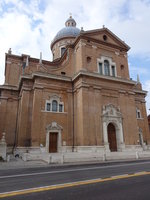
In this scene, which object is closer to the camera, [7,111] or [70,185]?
[70,185]

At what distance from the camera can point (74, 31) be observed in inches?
1462

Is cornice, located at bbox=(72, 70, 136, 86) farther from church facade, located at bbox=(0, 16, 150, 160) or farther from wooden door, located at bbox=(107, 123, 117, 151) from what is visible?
wooden door, located at bbox=(107, 123, 117, 151)

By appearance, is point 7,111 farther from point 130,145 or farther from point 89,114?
point 130,145

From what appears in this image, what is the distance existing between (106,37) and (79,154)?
767 inches

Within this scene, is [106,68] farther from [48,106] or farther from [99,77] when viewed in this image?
[48,106]

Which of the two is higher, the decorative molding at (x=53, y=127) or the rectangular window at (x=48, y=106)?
the rectangular window at (x=48, y=106)

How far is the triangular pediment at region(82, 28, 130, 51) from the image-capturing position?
2489cm

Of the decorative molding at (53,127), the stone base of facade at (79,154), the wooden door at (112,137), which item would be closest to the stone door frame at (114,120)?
the wooden door at (112,137)

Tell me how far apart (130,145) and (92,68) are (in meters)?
12.3

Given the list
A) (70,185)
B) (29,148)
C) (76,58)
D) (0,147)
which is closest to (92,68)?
(76,58)

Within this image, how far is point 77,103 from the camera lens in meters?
22.3

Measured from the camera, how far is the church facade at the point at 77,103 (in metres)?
20.2

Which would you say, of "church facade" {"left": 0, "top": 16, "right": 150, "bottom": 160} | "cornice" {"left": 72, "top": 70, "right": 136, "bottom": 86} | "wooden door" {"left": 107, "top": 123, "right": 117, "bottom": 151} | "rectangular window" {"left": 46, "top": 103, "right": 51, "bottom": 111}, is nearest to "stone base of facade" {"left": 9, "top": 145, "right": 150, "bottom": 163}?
"church facade" {"left": 0, "top": 16, "right": 150, "bottom": 160}

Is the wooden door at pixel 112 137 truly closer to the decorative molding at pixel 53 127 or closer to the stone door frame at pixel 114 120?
the stone door frame at pixel 114 120
